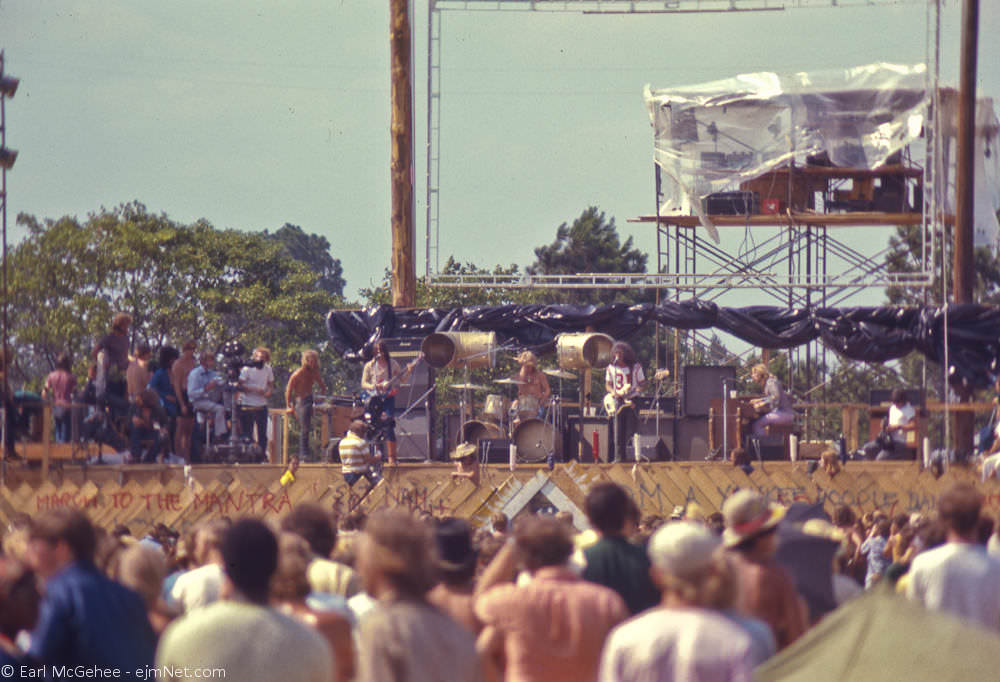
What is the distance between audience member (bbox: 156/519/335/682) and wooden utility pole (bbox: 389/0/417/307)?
762 inches

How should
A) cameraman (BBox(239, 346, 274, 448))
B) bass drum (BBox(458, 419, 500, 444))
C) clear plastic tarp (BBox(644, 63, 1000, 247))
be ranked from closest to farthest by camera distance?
cameraman (BBox(239, 346, 274, 448)) < bass drum (BBox(458, 419, 500, 444)) < clear plastic tarp (BBox(644, 63, 1000, 247))

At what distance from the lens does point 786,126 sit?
30312mm

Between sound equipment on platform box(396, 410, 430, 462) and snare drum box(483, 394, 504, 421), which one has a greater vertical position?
snare drum box(483, 394, 504, 421)

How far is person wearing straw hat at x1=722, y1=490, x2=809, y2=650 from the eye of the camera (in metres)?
6.44

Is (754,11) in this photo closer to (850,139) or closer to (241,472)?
(850,139)

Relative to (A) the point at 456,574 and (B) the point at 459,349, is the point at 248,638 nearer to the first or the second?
(A) the point at 456,574

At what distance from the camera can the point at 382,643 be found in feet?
16.6

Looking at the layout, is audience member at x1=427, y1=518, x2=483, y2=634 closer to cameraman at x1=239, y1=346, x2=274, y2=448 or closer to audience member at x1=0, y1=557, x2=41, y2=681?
audience member at x1=0, y1=557, x2=41, y2=681

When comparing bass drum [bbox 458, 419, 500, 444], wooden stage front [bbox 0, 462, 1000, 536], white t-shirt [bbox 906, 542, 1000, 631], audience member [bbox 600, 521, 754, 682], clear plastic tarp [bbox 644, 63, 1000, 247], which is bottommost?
wooden stage front [bbox 0, 462, 1000, 536]

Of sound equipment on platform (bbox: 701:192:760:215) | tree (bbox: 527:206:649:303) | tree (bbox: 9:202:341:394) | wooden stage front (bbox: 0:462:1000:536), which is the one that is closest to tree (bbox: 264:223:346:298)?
tree (bbox: 527:206:649:303)

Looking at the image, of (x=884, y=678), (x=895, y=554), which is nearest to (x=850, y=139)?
(x=895, y=554)

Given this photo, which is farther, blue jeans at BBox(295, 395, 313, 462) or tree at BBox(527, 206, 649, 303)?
tree at BBox(527, 206, 649, 303)

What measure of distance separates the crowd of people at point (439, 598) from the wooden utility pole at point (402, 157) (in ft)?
56.1

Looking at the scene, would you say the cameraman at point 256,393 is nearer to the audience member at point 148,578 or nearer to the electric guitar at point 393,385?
the electric guitar at point 393,385
